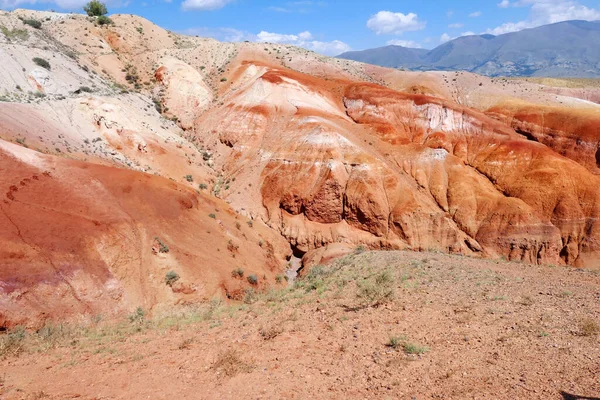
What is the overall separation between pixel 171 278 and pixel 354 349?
35.9 ft

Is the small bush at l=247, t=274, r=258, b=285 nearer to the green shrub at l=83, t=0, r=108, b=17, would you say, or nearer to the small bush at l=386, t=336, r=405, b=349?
the small bush at l=386, t=336, r=405, b=349

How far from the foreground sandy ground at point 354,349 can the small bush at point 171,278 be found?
146 inches

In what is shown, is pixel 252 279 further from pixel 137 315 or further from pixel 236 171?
pixel 236 171

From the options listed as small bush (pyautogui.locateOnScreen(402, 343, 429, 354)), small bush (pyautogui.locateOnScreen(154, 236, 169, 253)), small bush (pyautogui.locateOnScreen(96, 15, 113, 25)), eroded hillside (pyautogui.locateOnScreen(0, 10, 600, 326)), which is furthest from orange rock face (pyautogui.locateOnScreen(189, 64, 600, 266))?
small bush (pyautogui.locateOnScreen(96, 15, 113, 25))

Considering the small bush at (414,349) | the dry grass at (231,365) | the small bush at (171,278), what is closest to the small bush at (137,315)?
the small bush at (171,278)

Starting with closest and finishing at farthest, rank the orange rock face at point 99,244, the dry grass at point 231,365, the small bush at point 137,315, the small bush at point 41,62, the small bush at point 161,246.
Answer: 1. the dry grass at point 231,365
2. the orange rock face at point 99,244
3. the small bush at point 137,315
4. the small bush at point 161,246
5. the small bush at point 41,62

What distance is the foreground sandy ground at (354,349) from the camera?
6.93 meters

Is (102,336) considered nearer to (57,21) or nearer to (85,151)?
(85,151)

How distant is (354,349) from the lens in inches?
334

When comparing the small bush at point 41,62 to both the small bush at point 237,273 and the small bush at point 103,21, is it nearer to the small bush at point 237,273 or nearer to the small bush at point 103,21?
the small bush at point 103,21

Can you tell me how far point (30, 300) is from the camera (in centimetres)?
1277

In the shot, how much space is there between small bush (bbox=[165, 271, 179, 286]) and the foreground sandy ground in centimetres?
370

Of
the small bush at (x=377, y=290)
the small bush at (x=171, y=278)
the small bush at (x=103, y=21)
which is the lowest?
the small bush at (x=171, y=278)

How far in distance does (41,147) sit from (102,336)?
49.6ft
